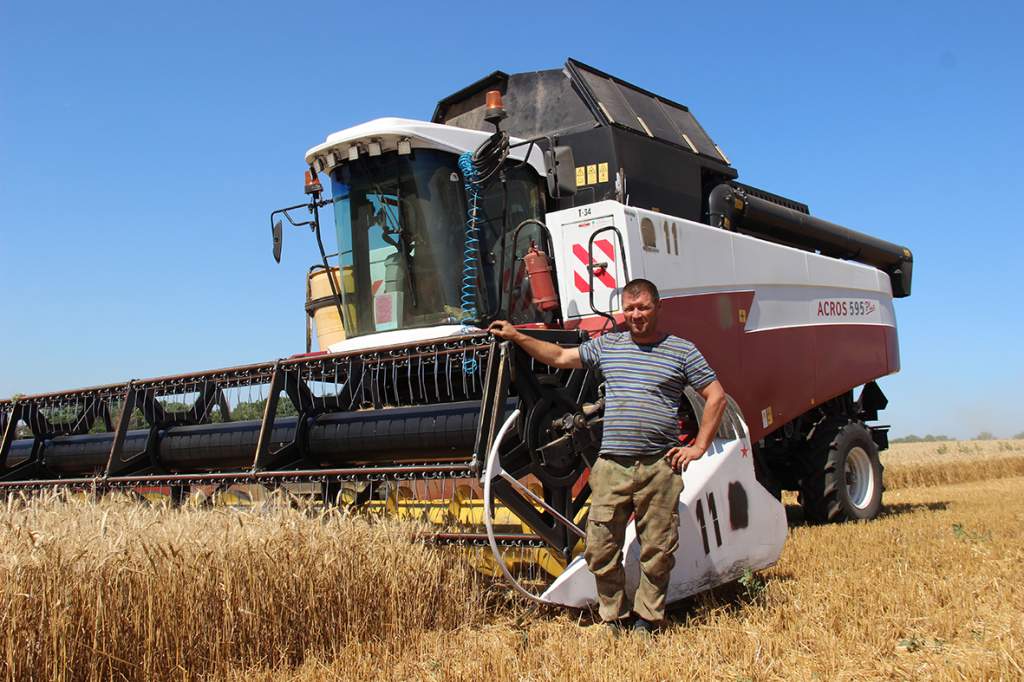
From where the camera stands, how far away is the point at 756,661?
121 inches

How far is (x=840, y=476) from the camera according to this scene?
23.6ft

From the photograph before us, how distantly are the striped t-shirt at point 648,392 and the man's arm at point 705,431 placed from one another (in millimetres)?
39

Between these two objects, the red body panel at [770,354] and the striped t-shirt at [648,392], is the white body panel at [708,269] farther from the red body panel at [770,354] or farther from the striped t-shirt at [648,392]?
the striped t-shirt at [648,392]

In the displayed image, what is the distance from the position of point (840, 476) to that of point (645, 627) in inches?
168

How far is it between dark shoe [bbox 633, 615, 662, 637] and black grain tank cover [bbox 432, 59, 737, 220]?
3.32 metres

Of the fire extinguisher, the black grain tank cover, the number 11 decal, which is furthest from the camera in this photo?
the black grain tank cover

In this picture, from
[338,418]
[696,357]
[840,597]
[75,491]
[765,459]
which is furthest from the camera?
[765,459]

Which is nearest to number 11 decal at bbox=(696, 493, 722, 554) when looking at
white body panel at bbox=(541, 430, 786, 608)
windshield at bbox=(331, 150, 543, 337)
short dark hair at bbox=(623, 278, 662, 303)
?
white body panel at bbox=(541, 430, 786, 608)

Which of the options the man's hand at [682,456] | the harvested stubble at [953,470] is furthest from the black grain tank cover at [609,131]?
the harvested stubble at [953,470]

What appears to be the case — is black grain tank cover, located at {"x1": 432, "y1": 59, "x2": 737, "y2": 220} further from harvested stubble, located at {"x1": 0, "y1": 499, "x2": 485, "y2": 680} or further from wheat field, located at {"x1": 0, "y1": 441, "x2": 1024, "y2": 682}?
harvested stubble, located at {"x1": 0, "y1": 499, "x2": 485, "y2": 680}

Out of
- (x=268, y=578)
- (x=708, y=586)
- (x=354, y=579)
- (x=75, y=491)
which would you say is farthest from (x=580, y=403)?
(x=75, y=491)

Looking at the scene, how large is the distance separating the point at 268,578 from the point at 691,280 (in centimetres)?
326

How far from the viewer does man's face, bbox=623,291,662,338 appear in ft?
11.5

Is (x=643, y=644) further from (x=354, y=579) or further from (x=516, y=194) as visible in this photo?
(x=516, y=194)
